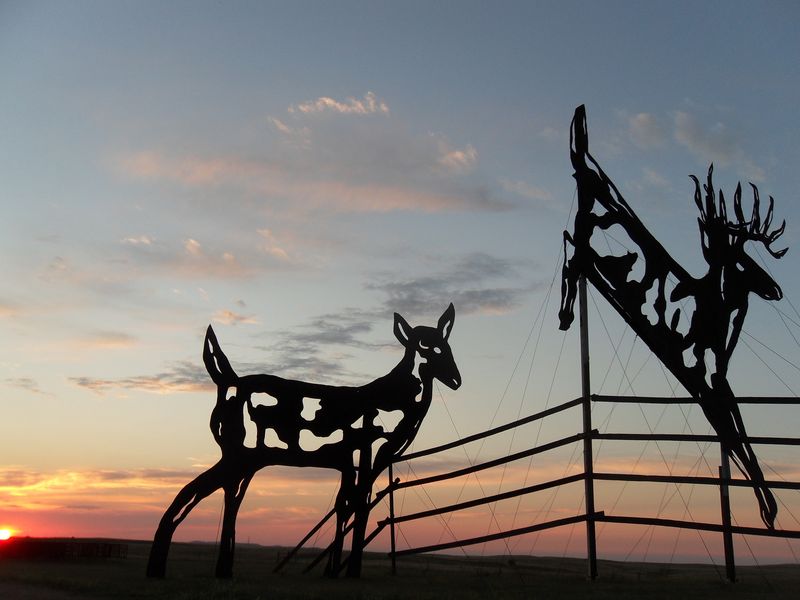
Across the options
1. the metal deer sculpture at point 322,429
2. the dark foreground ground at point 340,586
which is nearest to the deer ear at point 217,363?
the metal deer sculpture at point 322,429

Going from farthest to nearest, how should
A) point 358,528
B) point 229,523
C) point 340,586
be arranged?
1. point 358,528
2. point 229,523
3. point 340,586

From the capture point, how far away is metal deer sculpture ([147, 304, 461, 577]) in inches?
514

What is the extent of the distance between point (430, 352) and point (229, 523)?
4424mm

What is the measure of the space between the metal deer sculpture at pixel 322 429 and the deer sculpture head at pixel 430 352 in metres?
0.02

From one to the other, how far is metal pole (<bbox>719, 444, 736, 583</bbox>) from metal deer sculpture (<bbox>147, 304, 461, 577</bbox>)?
4545 millimetres

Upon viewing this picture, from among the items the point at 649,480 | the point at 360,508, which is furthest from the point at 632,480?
the point at 360,508

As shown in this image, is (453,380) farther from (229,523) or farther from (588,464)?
(229,523)

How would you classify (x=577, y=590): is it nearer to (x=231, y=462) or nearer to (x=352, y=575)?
(x=352, y=575)

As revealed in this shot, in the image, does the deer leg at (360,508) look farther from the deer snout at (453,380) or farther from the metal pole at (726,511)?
the metal pole at (726,511)

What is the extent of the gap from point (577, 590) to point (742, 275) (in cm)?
559

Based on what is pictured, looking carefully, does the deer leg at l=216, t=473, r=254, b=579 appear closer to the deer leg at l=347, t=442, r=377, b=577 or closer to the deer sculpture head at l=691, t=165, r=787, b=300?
the deer leg at l=347, t=442, r=377, b=577

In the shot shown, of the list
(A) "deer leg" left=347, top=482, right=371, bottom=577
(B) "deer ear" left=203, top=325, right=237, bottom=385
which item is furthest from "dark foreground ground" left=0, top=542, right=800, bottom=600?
(B) "deer ear" left=203, top=325, right=237, bottom=385

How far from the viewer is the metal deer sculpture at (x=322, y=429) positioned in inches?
514

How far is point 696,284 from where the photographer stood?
13.1m
